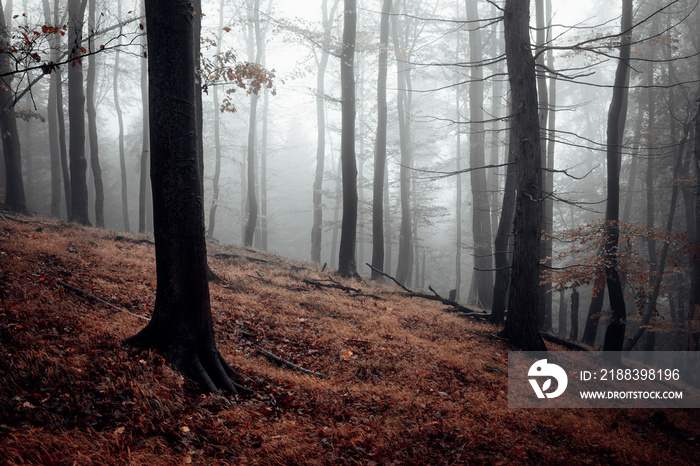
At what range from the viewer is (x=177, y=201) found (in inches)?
154

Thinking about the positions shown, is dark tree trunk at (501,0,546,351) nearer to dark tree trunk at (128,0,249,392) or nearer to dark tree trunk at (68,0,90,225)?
dark tree trunk at (128,0,249,392)

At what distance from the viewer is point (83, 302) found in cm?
539

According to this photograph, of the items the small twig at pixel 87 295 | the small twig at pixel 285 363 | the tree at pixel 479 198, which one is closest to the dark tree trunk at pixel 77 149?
the small twig at pixel 87 295

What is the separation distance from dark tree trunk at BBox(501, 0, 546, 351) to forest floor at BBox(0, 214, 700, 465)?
142 cm

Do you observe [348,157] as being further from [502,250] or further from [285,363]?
[285,363]

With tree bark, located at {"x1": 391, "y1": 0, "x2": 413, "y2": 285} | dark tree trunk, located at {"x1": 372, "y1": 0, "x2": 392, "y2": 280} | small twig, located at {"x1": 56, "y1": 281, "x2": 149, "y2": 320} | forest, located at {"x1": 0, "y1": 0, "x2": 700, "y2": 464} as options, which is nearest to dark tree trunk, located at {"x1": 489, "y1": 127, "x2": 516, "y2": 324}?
forest, located at {"x1": 0, "y1": 0, "x2": 700, "y2": 464}

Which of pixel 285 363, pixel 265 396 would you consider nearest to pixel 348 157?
pixel 285 363

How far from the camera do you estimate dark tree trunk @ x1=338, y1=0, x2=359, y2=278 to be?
43.3 ft

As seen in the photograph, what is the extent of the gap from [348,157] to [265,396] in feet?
34.2

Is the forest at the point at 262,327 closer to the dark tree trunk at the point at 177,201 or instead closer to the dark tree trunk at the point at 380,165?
the dark tree trunk at the point at 177,201

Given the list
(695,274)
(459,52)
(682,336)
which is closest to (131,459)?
(695,274)

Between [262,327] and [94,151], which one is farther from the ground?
[94,151]

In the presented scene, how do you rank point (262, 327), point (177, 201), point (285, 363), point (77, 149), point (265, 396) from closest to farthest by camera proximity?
point (177, 201) → point (265, 396) → point (285, 363) → point (262, 327) → point (77, 149)

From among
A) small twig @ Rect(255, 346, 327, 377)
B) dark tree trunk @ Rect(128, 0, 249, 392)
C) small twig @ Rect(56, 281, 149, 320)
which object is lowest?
small twig @ Rect(255, 346, 327, 377)
